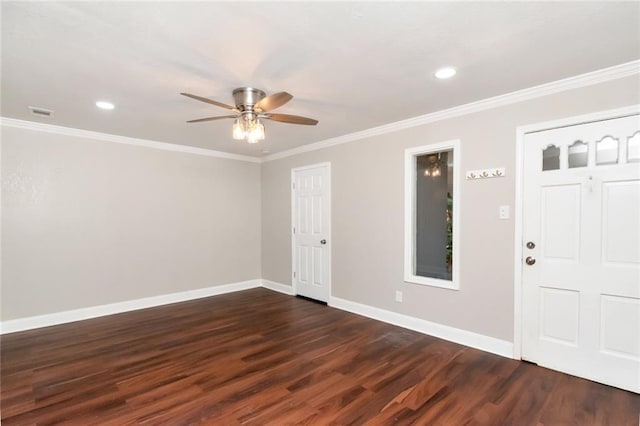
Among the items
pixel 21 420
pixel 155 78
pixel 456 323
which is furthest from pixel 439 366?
pixel 155 78

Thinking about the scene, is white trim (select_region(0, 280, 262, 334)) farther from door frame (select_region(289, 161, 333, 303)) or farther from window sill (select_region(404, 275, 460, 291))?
window sill (select_region(404, 275, 460, 291))

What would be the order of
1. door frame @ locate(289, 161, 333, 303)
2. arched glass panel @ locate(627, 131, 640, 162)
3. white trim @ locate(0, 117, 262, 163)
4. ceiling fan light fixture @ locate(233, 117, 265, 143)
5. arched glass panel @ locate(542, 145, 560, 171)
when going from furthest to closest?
door frame @ locate(289, 161, 333, 303) < white trim @ locate(0, 117, 262, 163) < arched glass panel @ locate(542, 145, 560, 171) < ceiling fan light fixture @ locate(233, 117, 265, 143) < arched glass panel @ locate(627, 131, 640, 162)

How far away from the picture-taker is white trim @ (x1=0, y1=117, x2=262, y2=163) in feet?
12.4

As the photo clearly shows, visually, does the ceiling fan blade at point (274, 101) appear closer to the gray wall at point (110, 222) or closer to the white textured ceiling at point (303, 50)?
the white textured ceiling at point (303, 50)

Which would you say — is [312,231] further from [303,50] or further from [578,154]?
[578,154]

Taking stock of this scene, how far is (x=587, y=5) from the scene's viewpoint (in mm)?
1725

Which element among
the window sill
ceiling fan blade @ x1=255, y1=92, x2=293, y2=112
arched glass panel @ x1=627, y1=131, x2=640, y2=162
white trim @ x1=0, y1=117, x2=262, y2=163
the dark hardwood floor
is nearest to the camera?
the dark hardwood floor

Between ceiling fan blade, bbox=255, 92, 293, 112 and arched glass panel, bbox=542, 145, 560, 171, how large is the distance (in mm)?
2391

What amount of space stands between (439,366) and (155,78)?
11.6 feet

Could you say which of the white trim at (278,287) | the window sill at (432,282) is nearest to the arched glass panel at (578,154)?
the window sill at (432,282)

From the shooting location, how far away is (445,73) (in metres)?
2.54

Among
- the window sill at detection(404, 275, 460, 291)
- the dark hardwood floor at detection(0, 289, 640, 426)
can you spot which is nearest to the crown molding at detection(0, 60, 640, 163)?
the window sill at detection(404, 275, 460, 291)

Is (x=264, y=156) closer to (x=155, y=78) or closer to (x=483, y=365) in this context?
(x=155, y=78)

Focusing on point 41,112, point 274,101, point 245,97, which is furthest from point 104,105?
point 274,101
